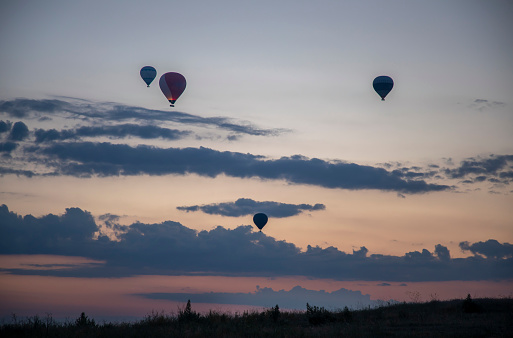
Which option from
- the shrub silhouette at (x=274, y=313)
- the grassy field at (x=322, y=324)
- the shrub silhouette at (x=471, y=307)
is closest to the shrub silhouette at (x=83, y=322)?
the grassy field at (x=322, y=324)

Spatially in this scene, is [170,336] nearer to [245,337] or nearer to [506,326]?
[245,337]

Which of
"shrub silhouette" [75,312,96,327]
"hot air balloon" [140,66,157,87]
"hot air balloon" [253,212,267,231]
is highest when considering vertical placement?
"hot air balloon" [140,66,157,87]

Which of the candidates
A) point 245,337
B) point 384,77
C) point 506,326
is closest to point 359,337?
point 245,337

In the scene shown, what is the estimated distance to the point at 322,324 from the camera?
41.3 meters

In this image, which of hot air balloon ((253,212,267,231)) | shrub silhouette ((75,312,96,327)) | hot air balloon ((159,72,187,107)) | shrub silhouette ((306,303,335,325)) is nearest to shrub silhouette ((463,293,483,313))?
shrub silhouette ((306,303,335,325))

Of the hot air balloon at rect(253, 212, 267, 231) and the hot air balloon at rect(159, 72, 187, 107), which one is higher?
the hot air balloon at rect(159, 72, 187, 107)

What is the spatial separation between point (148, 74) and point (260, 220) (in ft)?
87.4

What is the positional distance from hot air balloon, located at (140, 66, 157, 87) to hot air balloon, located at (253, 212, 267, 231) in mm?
24989

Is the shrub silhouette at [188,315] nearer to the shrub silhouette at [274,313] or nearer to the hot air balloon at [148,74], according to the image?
the shrub silhouette at [274,313]

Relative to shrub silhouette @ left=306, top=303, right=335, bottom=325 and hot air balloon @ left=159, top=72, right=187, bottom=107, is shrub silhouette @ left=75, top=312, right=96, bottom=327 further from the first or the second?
hot air balloon @ left=159, top=72, right=187, bottom=107

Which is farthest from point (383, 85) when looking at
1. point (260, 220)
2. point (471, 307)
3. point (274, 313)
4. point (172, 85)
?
point (274, 313)

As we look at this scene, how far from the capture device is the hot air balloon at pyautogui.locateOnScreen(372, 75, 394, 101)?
73.2m

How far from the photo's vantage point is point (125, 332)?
35.4 metres

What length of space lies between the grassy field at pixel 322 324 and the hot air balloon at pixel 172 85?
37020mm
